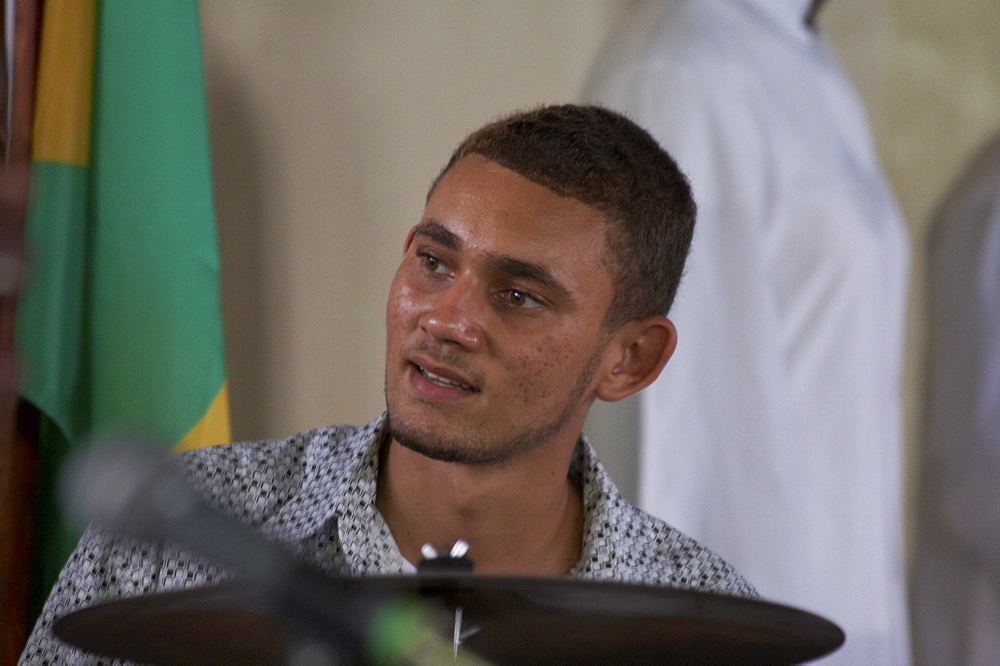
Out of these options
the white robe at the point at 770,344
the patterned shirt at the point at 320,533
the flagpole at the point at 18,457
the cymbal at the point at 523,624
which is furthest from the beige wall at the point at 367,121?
the cymbal at the point at 523,624

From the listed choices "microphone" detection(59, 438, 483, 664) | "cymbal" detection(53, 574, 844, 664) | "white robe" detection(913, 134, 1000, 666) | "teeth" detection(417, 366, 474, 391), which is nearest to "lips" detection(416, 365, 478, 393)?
"teeth" detection(417, 366, 474, 391)

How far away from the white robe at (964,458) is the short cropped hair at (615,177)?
0.52m

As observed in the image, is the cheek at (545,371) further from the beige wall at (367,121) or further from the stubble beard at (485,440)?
the beige wall at (367,121)

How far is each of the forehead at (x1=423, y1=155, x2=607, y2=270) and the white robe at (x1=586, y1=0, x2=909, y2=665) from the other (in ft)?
1.03

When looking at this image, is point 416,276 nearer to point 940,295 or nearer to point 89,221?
point 89,221

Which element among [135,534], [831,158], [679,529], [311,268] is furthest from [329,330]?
[135,534]

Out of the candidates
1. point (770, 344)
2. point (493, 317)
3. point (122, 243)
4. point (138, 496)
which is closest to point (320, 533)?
point (493, 317)

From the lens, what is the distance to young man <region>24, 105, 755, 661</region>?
110 cm

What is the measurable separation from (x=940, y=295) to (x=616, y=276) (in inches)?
24.8

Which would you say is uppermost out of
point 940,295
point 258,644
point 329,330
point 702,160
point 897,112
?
point 897,112

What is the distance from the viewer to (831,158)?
5.10ft

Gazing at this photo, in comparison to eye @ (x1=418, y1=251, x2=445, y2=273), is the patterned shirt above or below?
below

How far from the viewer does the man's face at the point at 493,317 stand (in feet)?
3.58

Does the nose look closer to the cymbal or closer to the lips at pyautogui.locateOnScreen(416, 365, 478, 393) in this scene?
the lips at pyautogui.locateOnScreen(416, 365, 478, 393)
